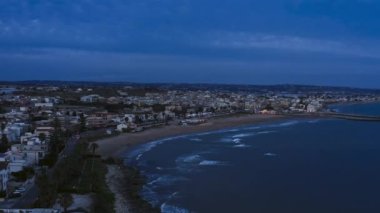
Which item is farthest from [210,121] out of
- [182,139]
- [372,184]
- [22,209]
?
[22,209]

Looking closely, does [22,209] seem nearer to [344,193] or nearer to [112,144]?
[344,193]

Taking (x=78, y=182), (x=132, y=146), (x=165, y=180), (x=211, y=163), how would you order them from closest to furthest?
(x=78, y=182)
(x=165, y=180)
(x=211, y=163)
(x=132, y=146)

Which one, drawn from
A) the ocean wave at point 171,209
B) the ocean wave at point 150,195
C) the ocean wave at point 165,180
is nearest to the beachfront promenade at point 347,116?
the ocean wave at point 165,180

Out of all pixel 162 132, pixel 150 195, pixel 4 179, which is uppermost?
pixel 4 179

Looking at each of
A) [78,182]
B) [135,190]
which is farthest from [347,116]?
[78,182]

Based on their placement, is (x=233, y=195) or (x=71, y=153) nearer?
(x=233, y=195)

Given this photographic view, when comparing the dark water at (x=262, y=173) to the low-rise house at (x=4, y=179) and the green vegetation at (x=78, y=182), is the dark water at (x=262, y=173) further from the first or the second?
the low-rise house at (x=4, y=179)

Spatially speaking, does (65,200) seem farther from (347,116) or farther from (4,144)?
(347,116)
